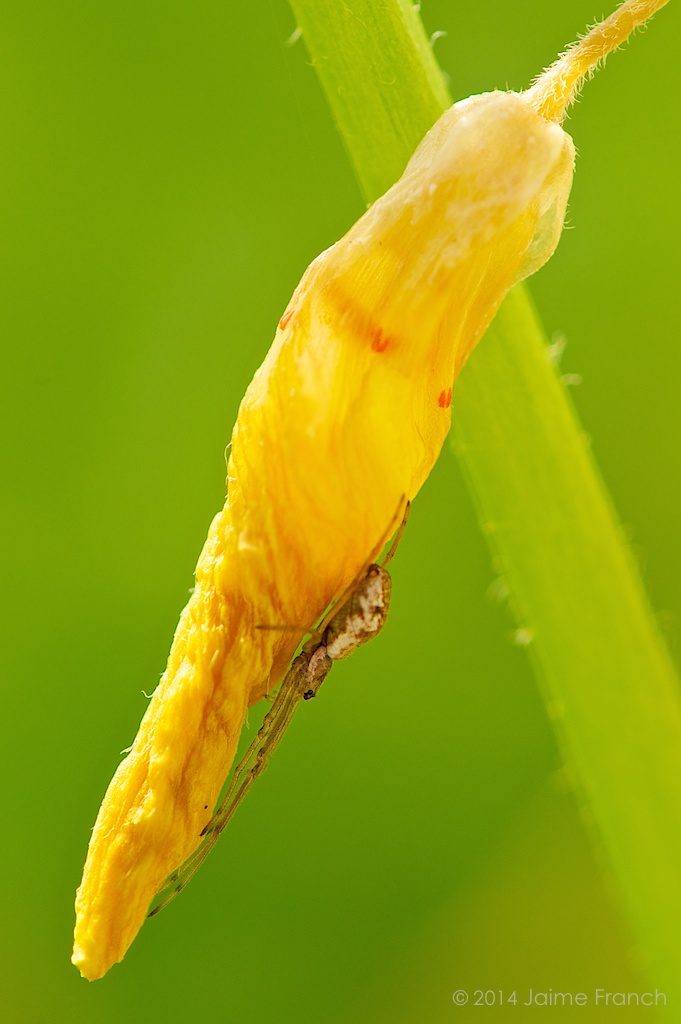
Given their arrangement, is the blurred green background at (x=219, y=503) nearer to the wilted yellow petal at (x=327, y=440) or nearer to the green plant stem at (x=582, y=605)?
the green plant stem at (x=582, y=605)

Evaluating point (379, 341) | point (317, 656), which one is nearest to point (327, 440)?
point (379, 341)

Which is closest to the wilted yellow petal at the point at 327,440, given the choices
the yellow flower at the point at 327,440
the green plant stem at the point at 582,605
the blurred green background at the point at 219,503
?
the yellow flower at the point at 327,440

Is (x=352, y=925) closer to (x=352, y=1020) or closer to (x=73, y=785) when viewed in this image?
(x=352, y=1020)

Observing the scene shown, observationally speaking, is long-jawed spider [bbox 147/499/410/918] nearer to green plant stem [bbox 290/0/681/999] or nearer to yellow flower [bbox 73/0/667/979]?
yellow flower [bbox 73/0/667/979]

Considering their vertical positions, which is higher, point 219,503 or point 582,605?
point 219,503

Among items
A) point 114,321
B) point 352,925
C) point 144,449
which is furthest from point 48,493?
point 352,925

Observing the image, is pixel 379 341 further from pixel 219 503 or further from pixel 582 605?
pixel 219 503
